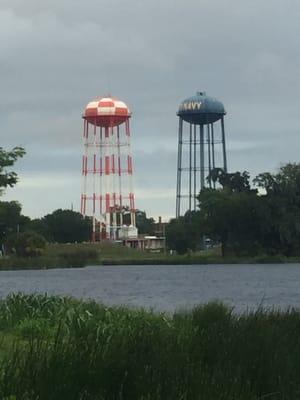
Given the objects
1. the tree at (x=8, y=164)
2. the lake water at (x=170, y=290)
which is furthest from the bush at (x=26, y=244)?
the tree at (x=8, y=164)

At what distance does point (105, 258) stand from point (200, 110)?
128ft

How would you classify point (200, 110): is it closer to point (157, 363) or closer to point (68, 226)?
point (68, 226)

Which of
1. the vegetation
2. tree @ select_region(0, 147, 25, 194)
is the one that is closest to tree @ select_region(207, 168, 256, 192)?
the vegetation

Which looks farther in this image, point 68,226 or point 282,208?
point 68,226

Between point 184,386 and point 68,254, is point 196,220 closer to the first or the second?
point 68,254

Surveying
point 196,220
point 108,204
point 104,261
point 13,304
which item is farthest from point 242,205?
point 13,304

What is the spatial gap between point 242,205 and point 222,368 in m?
135

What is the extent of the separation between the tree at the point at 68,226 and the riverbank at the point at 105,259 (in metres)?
18.0

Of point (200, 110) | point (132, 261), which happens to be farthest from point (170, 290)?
point (200, 110)

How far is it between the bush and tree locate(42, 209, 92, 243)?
47.0 m

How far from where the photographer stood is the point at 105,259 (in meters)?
161

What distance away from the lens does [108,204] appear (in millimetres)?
191875

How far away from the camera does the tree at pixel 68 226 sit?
634 ft

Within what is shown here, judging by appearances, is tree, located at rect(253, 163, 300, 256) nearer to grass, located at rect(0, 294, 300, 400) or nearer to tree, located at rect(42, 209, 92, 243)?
tree, located at rect(42, 209, 92, 243)
